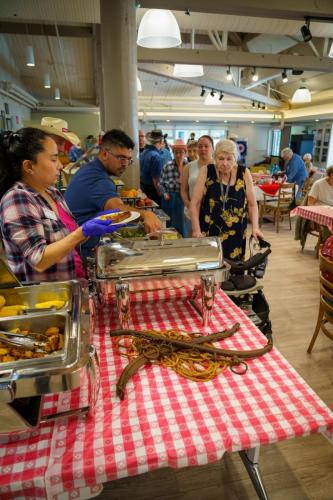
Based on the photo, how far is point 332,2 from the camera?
3.58 meters

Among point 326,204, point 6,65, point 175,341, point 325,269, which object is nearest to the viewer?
point 175,341

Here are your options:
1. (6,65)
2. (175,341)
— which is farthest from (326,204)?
(6,65)

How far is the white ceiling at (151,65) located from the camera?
3.87 meters

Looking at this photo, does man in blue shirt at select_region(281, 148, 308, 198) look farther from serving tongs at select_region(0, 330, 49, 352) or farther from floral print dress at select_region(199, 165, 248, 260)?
serving tongs at select_region(0, 330, 49, 352)

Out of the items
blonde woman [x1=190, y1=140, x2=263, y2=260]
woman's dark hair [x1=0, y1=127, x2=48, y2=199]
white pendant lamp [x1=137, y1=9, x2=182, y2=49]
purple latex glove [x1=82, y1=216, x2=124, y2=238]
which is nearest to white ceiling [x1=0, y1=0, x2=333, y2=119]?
white pendant lamp [x1=137, y1=9, x2=182, y2=49]

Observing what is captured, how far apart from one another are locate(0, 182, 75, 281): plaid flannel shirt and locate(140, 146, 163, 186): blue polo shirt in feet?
9.10

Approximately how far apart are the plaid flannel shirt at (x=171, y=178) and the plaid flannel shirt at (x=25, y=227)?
7.55ft

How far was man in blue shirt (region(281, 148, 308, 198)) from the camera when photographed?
20.0 ft

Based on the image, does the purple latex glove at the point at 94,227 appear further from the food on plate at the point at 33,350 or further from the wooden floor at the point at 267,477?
the wooden floor at the point at 267,477

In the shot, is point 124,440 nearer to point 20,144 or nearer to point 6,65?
point 20,144

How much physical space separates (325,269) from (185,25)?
439 centimetres

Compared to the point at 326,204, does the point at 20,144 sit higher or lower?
higher

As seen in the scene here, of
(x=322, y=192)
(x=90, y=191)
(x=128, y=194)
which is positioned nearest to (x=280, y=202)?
(x=322, y=192)

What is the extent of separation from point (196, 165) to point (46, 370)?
246 centimetres
